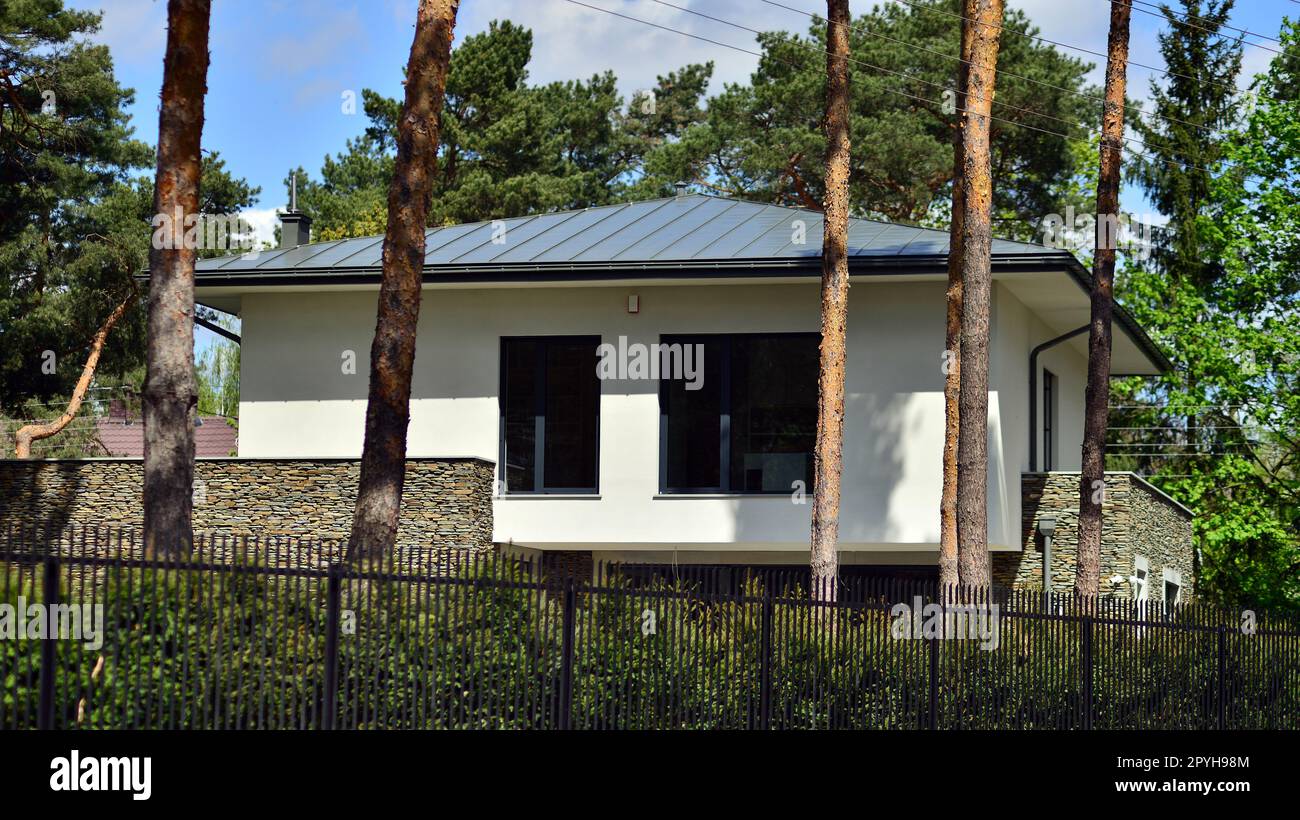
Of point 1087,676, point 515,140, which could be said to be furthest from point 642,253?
point 515,140

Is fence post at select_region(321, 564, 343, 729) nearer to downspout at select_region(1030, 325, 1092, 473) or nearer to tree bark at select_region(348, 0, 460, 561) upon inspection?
tree bark at select_region(348, 0, 460, 561)

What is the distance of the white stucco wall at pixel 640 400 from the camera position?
2011 cm

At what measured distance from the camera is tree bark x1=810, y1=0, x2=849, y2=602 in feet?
57.1

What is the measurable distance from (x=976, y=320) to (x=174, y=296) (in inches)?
328

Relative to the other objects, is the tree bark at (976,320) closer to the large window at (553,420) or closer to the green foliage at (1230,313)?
the large window at (553,420)

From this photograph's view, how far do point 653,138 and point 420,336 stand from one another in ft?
105

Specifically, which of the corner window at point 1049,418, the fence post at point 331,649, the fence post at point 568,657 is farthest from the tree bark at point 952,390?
the fence post at point 331,649

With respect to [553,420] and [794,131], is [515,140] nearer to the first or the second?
[794,131]

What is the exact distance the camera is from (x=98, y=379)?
47.7m

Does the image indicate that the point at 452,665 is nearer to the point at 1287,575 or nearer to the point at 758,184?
the point at 1287,575

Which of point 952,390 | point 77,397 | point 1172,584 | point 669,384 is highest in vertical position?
point 77,397

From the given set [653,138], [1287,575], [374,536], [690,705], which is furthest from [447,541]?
[653,138]

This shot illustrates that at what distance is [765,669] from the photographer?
12805mm

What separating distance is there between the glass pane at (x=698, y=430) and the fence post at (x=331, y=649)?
10.4 metres
